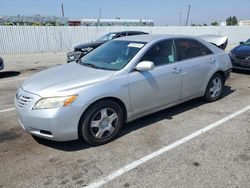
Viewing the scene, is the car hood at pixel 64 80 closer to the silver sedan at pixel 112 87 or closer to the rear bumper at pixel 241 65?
the silver sedan at pixel 112 87

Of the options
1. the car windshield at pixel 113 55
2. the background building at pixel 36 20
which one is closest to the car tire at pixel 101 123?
the car windshield at pixel 113 55

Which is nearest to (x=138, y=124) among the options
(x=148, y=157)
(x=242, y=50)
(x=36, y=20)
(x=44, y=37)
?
(x=148, y=157)

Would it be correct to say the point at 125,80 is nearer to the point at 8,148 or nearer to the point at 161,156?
the point at 161,156

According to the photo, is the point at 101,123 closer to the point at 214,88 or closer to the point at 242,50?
the point at 214,88

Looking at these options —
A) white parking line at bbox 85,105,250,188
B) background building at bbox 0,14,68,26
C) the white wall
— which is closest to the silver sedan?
white parking line at bbox 85,105,250,188

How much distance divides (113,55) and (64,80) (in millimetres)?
1110

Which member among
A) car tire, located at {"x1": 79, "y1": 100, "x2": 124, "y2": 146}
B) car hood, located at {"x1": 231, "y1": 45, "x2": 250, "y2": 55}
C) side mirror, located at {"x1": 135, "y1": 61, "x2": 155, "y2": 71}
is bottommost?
car tire, located at {"x1": 79, "y1": 100, "x2": 124, "y2": 146}

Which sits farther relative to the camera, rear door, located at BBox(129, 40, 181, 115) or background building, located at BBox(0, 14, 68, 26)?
background building, located at BBox(0, 14, 68, 26)

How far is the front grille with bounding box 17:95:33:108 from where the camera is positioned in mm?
3315

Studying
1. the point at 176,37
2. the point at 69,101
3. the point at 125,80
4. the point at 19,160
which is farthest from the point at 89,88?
the point at 176,37

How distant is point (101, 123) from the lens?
11.7ft

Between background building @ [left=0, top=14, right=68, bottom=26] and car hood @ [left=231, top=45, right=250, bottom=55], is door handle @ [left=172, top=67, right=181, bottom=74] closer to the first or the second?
car hood @ [left=231, top=45, right=250, bottom=55]

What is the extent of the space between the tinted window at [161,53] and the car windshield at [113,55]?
0.63ft

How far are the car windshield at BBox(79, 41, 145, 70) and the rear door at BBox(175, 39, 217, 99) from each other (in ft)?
3.08
